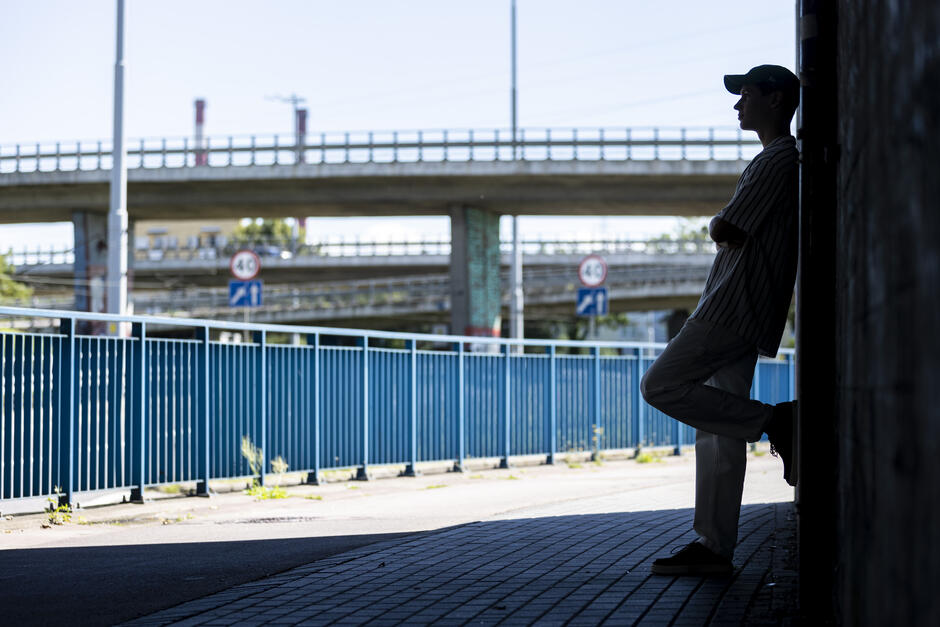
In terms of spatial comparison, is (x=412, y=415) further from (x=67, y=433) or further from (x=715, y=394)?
(x=715, y=394)

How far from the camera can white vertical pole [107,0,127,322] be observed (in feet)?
71.4

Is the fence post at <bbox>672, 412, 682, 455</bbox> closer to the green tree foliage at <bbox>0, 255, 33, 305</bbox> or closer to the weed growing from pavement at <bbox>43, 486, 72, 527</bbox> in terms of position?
the weed growing from pavement at <bbox>43, 486, 72, 527</bbox>

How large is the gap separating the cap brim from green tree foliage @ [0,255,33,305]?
204 ft

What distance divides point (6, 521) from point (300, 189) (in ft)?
108

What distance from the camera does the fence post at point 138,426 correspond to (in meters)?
9.96

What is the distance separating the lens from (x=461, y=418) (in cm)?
1434

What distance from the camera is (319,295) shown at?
209 feet

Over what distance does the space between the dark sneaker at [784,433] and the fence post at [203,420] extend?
6.63 metres

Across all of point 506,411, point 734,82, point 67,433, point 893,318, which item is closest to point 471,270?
point 506,411

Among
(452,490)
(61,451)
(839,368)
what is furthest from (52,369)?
(839,368)

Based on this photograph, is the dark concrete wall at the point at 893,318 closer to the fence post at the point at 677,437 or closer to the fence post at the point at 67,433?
the fence post at the point at 67,433

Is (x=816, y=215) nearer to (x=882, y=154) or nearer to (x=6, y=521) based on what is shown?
(x=882, y=154)

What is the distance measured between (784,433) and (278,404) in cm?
747

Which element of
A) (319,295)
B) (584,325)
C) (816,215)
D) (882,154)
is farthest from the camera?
(584,325)
